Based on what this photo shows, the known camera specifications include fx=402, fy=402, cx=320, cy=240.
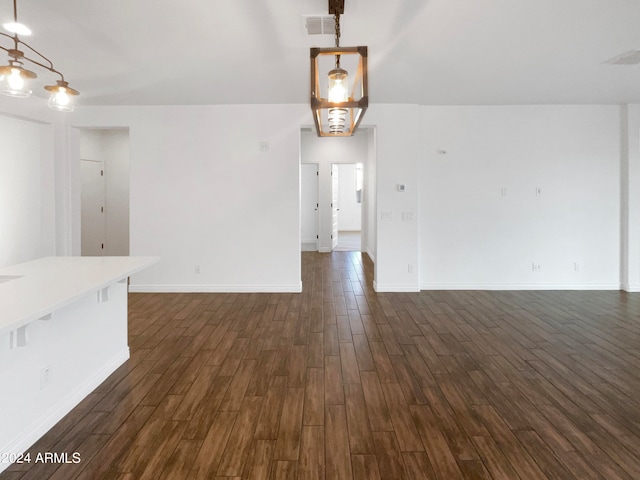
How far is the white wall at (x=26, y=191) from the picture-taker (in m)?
5.07

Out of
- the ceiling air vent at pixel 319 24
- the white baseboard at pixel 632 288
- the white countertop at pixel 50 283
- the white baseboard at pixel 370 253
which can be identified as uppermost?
the ceiling air vent at pixel 319 24

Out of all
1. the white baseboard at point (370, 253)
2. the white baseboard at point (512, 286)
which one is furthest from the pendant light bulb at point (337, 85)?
the white baseboard at point (370, 253)

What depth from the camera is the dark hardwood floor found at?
196 centimetres

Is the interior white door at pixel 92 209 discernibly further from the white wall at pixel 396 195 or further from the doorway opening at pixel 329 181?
the white wall at pixel 396 195

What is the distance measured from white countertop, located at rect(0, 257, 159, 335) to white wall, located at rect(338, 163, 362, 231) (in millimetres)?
10909

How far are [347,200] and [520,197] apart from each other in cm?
823

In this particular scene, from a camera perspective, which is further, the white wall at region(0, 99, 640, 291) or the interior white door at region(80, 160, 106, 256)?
the interior white door at region(80, 160, 106, 256)

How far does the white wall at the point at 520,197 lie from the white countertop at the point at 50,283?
4146mm

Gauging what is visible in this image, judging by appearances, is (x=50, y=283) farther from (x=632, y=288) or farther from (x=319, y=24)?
(x=632, y=288)

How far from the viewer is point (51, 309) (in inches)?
70.0

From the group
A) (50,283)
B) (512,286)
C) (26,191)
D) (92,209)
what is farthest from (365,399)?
(92,209)

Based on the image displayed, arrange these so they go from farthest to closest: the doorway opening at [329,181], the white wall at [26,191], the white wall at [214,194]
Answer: the doorway opening at [329,181] < the white wall at [214,194] < the white wall at [26,191]

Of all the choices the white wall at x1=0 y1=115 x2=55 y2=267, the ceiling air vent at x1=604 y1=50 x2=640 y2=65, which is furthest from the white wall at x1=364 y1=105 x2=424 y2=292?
the white wall at x1=0 y1=115 x2=55 y2=267

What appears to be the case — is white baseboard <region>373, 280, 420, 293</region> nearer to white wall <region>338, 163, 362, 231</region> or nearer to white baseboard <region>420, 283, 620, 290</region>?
white baseboard <region>420, 283, 620, 290</region>
